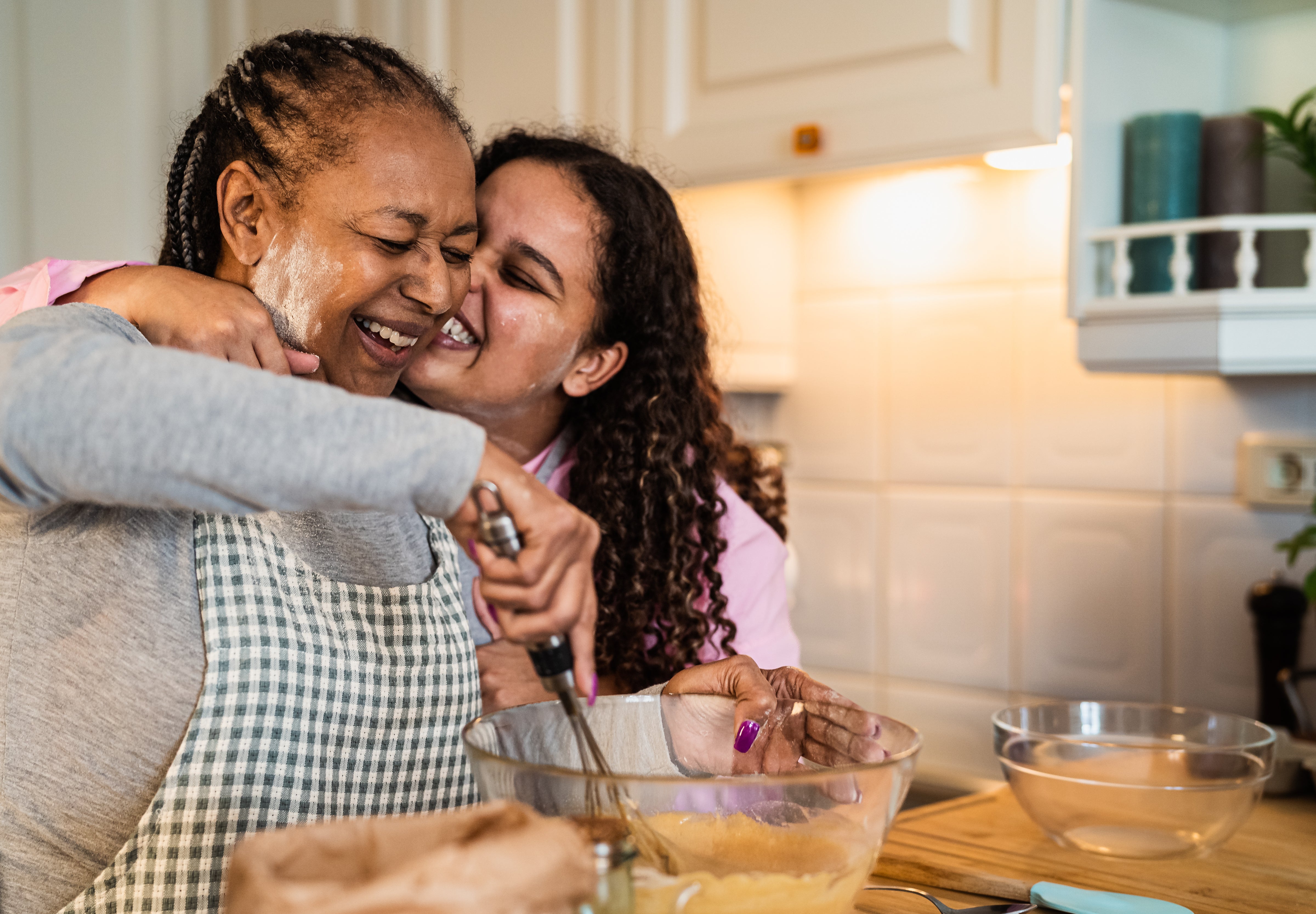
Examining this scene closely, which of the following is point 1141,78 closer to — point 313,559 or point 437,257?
point 437,257

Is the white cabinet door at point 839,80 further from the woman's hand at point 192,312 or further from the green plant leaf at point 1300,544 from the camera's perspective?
the woman's hand at point 192,312

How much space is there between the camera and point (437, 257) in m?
0.91

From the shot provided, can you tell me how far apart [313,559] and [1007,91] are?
88 centimetres

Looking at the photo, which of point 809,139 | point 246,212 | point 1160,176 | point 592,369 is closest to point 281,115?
point 246,212

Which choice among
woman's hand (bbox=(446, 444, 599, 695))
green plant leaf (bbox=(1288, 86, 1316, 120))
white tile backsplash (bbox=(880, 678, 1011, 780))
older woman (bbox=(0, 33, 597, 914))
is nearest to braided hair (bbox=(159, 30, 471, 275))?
older woman (bbox=(0, 33, 597, 914))

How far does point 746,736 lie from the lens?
66 cm

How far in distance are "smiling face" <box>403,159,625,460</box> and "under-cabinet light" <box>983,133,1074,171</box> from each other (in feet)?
1.53

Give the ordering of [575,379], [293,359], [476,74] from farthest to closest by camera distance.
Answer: [476,74]
[575,379]
[293,359]

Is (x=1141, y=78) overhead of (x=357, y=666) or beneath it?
overhead

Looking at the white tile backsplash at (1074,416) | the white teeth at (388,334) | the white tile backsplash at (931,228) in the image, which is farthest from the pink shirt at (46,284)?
the white tile backsplash at (1074,416)

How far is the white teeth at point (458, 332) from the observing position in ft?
3.65

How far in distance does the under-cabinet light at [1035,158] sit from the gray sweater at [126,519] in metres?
0.87

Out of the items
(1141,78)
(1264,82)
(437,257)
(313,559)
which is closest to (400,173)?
(437,257)

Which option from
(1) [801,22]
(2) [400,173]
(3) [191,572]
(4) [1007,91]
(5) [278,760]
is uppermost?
(1) [801,22]
